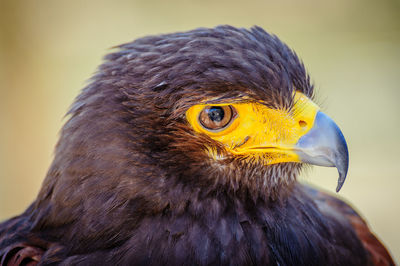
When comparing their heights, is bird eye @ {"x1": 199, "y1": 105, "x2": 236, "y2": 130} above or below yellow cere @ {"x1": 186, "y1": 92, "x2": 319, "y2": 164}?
above

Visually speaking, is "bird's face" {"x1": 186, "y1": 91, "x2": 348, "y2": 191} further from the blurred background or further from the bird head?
the blurred background

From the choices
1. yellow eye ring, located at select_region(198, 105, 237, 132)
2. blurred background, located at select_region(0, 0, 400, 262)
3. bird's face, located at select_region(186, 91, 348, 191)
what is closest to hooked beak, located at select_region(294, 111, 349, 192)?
bird's face, located at select_region(186, 91, 348, 191)

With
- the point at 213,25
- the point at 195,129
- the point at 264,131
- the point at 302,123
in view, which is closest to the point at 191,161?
the point at 195,129

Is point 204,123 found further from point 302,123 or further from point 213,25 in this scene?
point 213,25

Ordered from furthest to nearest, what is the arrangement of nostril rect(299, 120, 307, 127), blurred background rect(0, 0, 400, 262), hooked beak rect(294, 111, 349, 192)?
blurred background rect(0, 0, 400, 262) < nostril rect(299, 120, 307, 127) < hooked beak rect(294, 111, 349, 192)

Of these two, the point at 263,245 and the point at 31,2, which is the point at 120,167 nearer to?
the point at 263,245

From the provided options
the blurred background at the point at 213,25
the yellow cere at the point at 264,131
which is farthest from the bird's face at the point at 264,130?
the blurred background at the point at 213,25

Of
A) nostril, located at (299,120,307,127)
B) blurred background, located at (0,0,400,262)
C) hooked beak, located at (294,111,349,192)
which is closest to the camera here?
hooked beak, located at (294,111,349,192)
